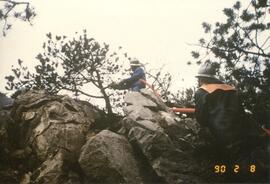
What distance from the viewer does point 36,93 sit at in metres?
6.56

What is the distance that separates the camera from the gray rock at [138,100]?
5.98m

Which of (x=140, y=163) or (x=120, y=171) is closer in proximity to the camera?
(x=120, y=171)

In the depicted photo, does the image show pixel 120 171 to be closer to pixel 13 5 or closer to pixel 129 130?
pixel 129 130

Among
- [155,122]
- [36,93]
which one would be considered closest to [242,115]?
[155,122]

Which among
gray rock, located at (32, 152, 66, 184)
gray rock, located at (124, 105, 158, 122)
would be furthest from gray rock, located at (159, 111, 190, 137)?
gray rock, located at (32, 152, 66, 184)

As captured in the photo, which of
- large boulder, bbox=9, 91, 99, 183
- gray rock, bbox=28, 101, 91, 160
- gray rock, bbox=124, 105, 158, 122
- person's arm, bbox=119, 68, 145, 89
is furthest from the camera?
person's arm, bbox=119, 68, 145, 89

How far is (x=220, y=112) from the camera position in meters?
4.38

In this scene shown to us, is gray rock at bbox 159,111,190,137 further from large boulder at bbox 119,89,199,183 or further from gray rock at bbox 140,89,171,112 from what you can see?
gray rock at bbox 140,89,171,112

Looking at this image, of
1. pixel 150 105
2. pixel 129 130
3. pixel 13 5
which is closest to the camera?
pixel 129 130

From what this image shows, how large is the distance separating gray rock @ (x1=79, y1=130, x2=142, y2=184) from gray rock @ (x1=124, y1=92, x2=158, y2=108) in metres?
0.96

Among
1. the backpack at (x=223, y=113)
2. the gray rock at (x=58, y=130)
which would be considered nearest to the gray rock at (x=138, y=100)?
the gray rock at (x=58, y=130)

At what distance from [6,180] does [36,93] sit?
1919 mm

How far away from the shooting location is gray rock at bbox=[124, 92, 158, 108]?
598 centimetres
